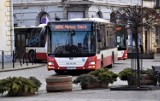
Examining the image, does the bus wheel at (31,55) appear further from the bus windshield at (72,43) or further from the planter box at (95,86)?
the planter box at (95,86)

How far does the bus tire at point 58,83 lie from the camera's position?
66.4 feet

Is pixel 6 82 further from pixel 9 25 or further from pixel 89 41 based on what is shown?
pixel 9 25

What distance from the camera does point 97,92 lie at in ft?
65.6

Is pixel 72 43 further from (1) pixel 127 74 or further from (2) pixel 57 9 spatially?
(2) pixel 57 9

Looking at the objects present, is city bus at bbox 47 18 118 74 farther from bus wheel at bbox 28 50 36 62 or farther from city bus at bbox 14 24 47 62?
bus wheel at bbox 28 50 36 62

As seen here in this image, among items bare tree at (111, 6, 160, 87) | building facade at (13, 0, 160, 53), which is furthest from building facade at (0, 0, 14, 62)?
bare tree at (111, 6, 160, 87)

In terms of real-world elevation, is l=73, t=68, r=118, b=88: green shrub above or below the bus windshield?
below

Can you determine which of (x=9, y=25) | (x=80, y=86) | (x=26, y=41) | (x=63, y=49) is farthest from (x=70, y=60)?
(x=26, y=41)

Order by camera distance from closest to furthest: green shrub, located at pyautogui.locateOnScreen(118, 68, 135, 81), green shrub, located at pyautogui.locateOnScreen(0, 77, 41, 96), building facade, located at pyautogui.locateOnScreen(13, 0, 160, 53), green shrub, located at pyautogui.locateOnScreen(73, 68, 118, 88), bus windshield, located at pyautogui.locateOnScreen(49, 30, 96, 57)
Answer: green shrub, located at pyautogui.locateOnScreen(0, 77, 41, 96) < green shrub, located at pyautogui.locateOnScreen(73, 68, 118, 88) < green shrub, located at pyautogui.locateOnScreen(118, 68, 135, 81) < bus windshield, located at pyautogui.locateOnScreen(49, 30, 96, 57) < building facade, located at pyautogui.locateOnScreen(13, 0, 160, 53)

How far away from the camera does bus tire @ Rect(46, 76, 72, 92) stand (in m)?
20.2

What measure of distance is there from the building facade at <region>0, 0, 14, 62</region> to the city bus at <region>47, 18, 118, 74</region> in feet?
41.9

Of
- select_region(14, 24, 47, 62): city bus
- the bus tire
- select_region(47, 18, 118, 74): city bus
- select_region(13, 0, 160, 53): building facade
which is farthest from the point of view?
select_region(13, 0, 160, 53): building facade

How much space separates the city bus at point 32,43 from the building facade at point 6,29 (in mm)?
2356

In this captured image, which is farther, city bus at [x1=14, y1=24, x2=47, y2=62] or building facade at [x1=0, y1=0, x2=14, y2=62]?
city bus at [x1=14, y1=24, x2=47, y2=62]
